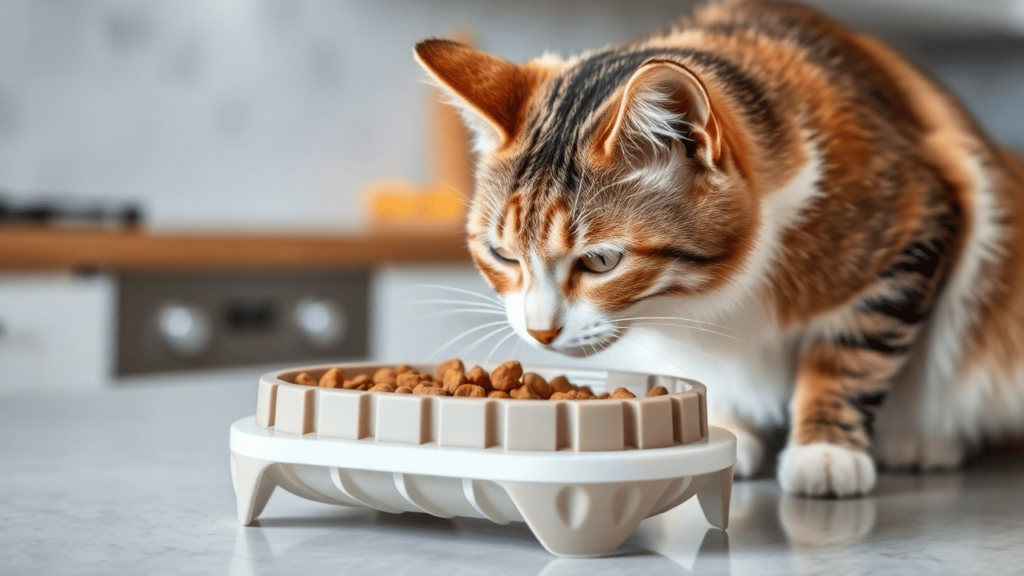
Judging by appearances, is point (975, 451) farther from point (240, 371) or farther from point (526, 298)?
point (240, 371)

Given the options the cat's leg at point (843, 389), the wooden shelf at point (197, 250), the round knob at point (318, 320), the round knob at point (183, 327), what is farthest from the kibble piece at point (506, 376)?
the round knob at point (318, 320)

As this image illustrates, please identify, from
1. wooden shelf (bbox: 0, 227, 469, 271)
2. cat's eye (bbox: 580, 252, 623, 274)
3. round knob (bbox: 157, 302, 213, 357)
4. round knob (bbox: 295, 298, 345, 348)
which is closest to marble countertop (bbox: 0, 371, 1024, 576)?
cat's eye (bbox: 580, 252, 623, 274)

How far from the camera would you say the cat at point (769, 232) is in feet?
2.92

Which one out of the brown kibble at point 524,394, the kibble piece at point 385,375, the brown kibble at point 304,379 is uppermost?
the brown kibble at point 524,394

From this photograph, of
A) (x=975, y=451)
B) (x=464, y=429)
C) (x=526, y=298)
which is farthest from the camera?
(x=975, y=451)

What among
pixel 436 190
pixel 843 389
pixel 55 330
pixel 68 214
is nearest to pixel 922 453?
pixel 843 389

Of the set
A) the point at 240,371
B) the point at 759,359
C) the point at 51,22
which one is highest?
the point at 51,22

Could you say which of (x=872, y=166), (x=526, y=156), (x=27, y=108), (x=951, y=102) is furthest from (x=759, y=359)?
(x=27, y=108)

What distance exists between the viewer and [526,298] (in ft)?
2.90

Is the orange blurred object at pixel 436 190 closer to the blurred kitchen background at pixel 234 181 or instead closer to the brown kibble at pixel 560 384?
the blurred kitchen background at pixel 234 181

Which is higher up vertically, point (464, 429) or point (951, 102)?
point (951, 102)

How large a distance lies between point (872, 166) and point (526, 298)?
44 cm

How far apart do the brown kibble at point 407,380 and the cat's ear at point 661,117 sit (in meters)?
0.28

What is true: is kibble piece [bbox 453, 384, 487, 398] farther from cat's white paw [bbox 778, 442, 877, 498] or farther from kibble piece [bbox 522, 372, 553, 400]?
cat's white paw [bbox 778, 442, 877, 498]
